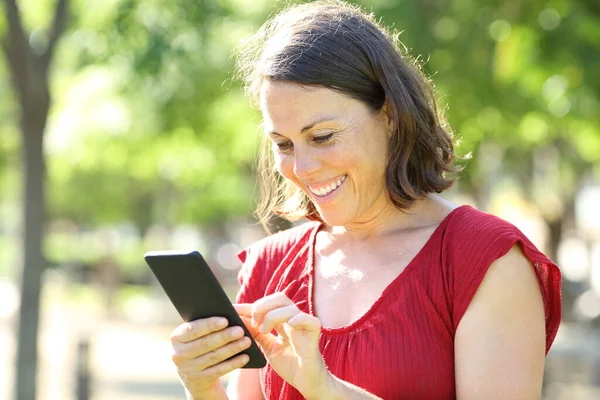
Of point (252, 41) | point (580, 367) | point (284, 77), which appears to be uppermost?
point (252, 41)

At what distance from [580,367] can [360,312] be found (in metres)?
12.2

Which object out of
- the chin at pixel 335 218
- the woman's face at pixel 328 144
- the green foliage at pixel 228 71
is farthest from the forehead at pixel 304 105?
the green foliage at pixel 228 71

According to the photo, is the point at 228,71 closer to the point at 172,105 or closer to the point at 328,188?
the point at 172,105

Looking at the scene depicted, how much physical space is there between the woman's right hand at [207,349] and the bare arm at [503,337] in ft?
1.76

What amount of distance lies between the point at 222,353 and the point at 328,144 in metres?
0.58

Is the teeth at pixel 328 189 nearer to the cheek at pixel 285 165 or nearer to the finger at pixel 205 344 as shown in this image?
the cheek at pixel 285 165

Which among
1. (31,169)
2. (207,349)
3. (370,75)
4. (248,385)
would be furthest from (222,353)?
(31,169)

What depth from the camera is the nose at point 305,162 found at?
2463 millimetres

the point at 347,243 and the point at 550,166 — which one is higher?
the point at 550,166

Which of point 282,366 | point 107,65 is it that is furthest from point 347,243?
point 107,65

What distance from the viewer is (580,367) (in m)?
13.9

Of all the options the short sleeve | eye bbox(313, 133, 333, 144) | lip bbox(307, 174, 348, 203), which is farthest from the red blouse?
eye bbox(313, 133, 333, 144)

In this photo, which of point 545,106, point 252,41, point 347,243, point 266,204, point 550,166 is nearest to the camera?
point 347,243

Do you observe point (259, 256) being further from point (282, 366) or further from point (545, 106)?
point (545, 106)
